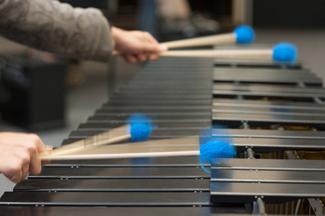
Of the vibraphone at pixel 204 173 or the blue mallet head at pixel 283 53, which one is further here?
the blue mallet head at pixel 283 53

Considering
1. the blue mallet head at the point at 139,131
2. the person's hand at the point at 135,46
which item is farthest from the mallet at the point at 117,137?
the person's hand at the point at 135,46

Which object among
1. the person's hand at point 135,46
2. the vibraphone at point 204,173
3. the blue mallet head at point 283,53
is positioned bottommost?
the vibraphone at point 204,173

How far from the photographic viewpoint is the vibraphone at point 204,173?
3.69ft

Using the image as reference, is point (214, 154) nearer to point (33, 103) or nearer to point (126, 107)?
point (126, 107)

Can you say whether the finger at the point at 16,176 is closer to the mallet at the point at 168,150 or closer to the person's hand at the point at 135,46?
the mallet at the point at 168,150

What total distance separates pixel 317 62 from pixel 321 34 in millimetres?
1782

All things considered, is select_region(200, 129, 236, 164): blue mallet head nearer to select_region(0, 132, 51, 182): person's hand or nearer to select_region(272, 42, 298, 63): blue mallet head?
select_region(0, 132, 51, 182): person's hand

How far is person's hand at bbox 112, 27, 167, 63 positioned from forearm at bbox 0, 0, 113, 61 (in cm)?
12

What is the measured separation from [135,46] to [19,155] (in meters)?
1.00

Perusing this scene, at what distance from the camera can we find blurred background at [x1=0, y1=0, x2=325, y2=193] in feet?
13.2

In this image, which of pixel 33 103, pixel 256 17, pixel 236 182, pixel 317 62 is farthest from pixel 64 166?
pixel 256 17

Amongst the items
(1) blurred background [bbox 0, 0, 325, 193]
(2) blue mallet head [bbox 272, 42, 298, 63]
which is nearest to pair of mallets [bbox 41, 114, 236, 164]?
(1) blurred background [bbox 0, 0, 325, 193]

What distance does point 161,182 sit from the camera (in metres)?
1.26

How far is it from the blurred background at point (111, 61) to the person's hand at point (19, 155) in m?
0.47
